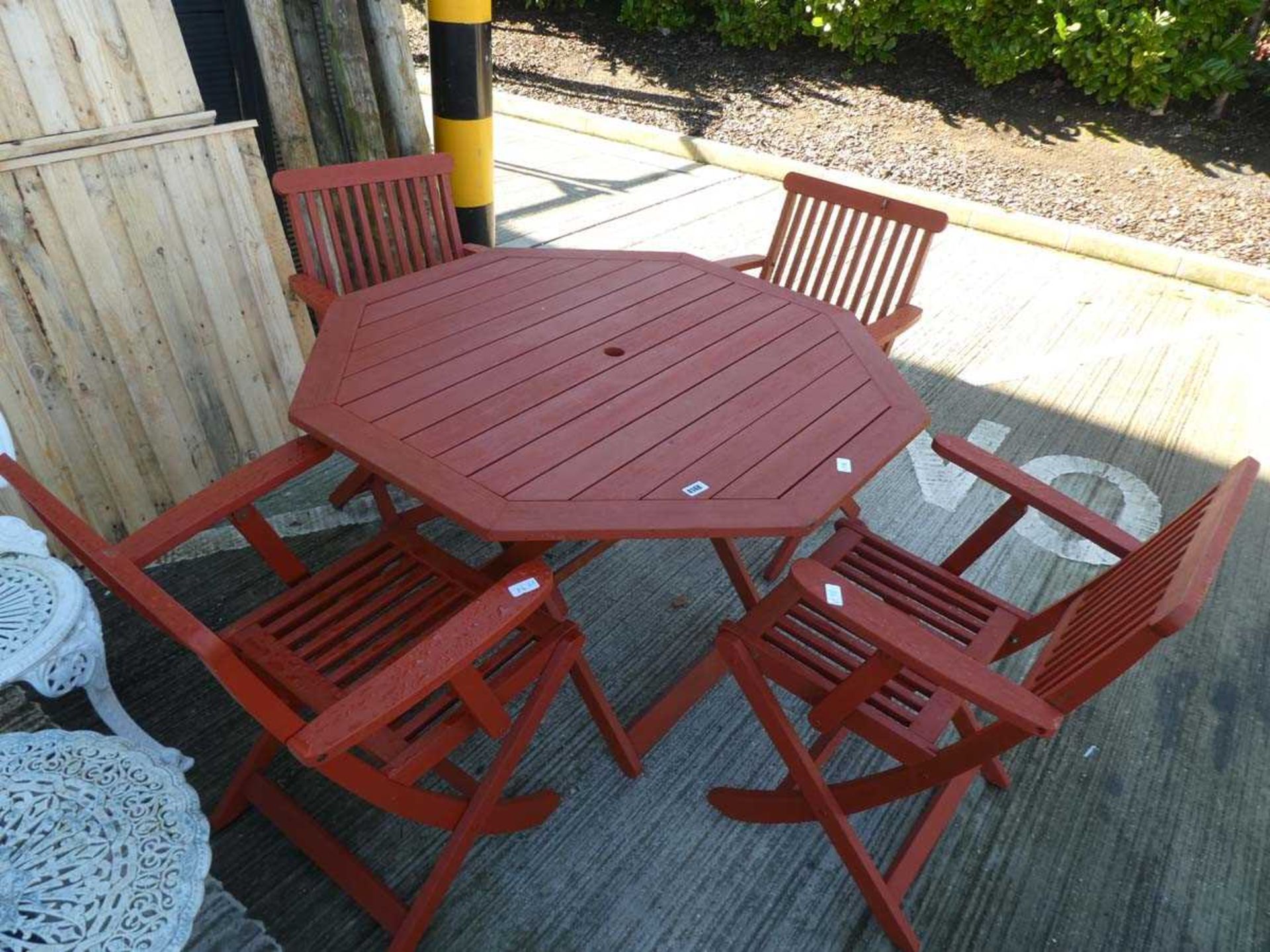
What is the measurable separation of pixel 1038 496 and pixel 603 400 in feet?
3.72

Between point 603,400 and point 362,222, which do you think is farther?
point 362,222

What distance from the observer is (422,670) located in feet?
4.85

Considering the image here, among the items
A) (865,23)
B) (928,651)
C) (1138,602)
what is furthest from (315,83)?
(865,23)

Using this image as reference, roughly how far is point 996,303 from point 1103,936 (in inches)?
154

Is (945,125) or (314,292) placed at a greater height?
(314,292)

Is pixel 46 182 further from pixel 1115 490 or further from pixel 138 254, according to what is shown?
pixel 1115 490

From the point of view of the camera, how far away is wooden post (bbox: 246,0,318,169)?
3.11 meters

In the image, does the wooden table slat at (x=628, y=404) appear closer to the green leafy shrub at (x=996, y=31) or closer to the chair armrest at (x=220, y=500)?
the chair armrest at (x=220, y=500)

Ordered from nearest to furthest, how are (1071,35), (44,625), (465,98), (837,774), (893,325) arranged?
(44,625) < (837,774) < (893,325) < (465,98) < (1071,35)

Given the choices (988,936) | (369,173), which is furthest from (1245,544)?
(369,173)

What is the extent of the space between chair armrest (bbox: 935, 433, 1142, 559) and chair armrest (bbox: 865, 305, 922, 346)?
60 cm

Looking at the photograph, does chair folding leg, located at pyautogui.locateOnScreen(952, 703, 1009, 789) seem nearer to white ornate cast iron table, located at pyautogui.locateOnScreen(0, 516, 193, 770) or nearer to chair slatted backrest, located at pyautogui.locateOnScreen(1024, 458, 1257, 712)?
chair slatted backrest, located at pyautogui.locateOnScreen(1024, 458, 1257, 712)

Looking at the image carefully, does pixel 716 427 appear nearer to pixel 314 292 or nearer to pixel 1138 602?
pixel 1138 602

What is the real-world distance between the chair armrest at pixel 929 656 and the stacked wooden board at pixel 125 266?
236 centimetres
